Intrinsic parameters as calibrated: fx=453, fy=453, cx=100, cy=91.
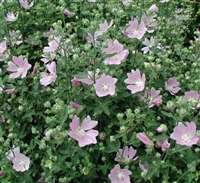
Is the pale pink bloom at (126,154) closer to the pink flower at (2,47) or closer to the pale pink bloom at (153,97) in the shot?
the pale pink bloom at (153,97)

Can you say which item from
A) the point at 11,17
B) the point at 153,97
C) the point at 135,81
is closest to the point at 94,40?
the point at 135,81

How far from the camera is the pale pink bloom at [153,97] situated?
2.12 metres

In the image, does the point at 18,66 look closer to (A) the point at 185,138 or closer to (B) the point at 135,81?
(B) the point at 135,81

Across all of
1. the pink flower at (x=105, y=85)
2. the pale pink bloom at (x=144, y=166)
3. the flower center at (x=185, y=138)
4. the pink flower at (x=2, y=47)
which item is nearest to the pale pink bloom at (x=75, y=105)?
the pink flower at (x=105, y=85)

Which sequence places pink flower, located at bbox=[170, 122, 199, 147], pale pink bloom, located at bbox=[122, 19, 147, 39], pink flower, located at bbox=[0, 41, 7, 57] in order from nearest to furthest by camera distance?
pink flower, located at bbox=[170, 122, 199, 147]
pale pink bloom, located at bbox=[122, 19, 147, 39]
pink flower, located at bbox=[0, 41, 7, 57]

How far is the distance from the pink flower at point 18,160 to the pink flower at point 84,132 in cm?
29

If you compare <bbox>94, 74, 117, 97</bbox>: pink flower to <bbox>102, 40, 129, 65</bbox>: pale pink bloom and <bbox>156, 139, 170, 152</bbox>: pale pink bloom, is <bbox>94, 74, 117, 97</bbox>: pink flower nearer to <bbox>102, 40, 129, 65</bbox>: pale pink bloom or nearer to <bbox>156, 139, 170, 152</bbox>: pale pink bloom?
<bbox>102, 40, 129, 65</bbox>: pale pink bloom

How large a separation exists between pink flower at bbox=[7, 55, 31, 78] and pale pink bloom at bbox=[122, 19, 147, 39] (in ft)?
1.78

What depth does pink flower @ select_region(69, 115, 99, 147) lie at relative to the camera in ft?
6.31

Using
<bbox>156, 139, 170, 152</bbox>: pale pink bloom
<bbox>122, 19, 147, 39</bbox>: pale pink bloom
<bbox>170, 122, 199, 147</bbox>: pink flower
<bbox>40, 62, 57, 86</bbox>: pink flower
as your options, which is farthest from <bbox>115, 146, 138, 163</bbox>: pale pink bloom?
<bbox>122, 19, 147, 39</bbox>: pale pink bloom

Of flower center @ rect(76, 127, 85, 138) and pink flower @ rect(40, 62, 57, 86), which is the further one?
pink flower @ rect(40, 62, 57, 86)

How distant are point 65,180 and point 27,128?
51 centimetres

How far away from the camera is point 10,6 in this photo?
293 cm

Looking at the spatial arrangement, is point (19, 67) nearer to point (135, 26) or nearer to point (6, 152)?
point (6, 152)
